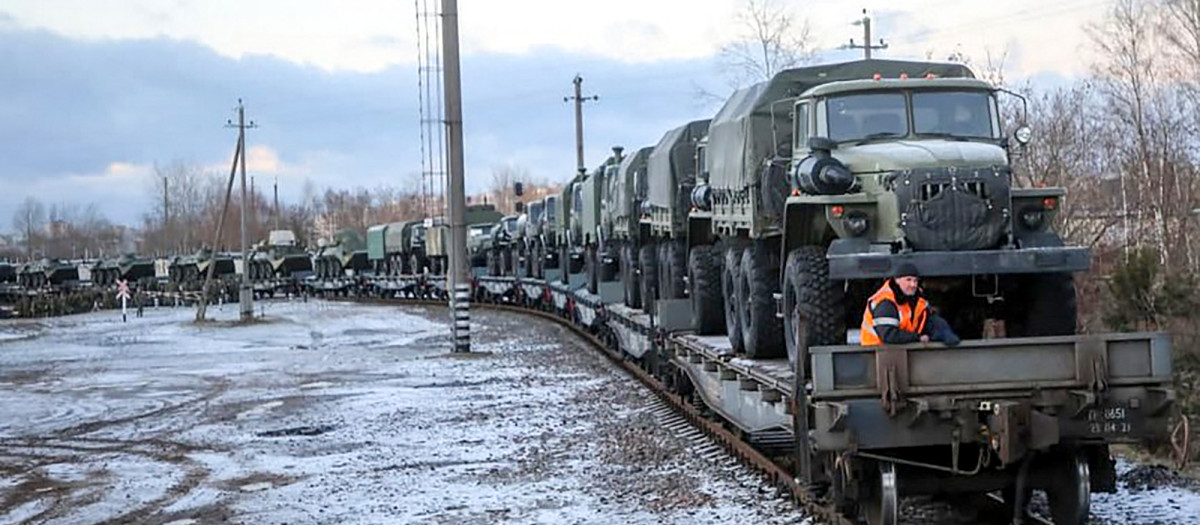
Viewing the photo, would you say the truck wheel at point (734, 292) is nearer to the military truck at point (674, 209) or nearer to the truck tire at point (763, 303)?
the truck tire at point (763, 303)

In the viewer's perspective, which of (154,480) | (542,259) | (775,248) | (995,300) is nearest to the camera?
(995,300)

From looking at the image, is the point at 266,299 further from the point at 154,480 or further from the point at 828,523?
the point at 828,523

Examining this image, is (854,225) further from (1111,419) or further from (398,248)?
(398,248)

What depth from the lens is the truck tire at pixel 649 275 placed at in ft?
64.0

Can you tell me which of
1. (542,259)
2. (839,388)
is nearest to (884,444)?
(839,388)

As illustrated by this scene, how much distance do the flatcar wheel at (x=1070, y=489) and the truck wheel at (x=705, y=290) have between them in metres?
6.46

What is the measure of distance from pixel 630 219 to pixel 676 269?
4255 millimetres

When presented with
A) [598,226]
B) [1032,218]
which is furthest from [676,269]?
[598,226]

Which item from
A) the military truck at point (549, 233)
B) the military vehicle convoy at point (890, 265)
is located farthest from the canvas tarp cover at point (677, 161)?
the military truck at point (549, 233)

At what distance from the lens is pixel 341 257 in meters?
63.2

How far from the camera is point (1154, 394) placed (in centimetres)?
812

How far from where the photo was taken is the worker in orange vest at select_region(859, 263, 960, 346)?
836cm

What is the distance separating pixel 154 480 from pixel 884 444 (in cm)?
756

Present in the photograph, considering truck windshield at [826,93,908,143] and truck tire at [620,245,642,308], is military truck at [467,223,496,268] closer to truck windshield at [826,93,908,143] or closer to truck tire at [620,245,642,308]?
truck tire at [620,245,642,308]
